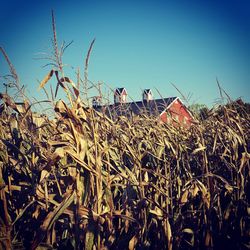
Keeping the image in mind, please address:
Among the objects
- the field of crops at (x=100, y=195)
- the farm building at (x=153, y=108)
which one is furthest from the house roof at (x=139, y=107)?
the field of crops at (x=100, y=195)

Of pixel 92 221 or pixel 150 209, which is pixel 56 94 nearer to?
pixel 92 221

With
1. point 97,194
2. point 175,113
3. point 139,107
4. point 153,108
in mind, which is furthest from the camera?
point 139,107

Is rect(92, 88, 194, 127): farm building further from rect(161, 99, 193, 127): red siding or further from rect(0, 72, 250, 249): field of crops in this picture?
rect(0, 72, 250, 249): field of crops

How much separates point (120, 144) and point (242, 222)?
4.60ft

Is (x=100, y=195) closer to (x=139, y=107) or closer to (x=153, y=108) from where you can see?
(x=153, y=108)

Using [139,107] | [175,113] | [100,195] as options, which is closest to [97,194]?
[100,195]

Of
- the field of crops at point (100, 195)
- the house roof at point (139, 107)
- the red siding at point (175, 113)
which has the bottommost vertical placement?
the field of crops at point (100, 195)


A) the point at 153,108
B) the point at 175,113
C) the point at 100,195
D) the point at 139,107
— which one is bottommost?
the point at 100,195

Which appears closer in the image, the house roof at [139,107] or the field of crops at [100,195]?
the field of crops at [100,195]

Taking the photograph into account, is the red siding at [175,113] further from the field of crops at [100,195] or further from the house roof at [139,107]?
the field of crops at [100,195]

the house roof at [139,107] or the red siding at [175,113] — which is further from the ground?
the house roof at [139,107]

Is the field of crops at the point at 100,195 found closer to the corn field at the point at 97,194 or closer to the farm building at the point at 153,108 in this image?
the corn field at the point at 97,194

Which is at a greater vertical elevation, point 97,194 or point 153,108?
point 153,108

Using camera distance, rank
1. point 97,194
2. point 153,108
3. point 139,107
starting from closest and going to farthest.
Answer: point 97,194 < point 153,108 < point 139,107
